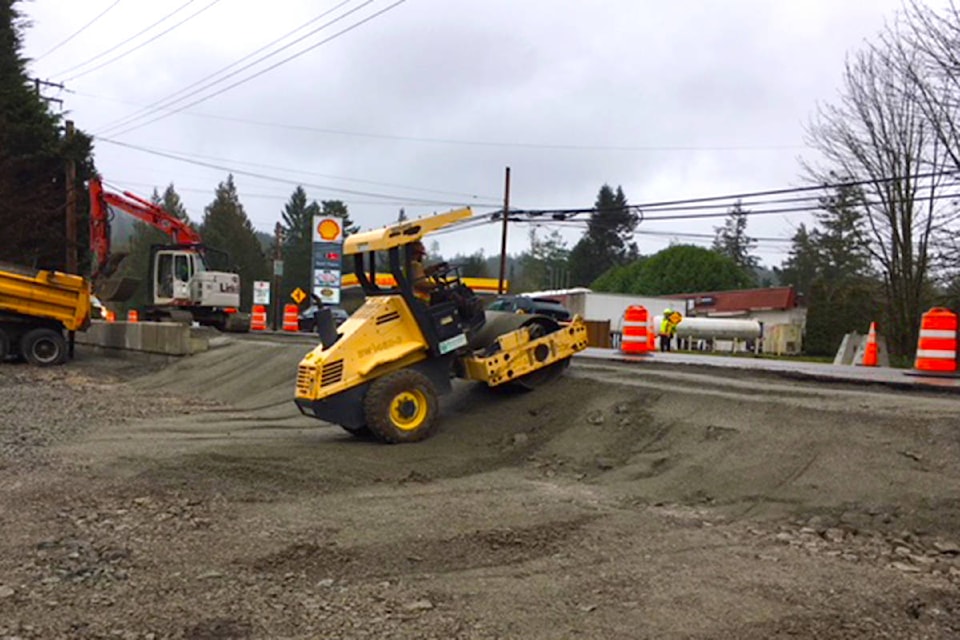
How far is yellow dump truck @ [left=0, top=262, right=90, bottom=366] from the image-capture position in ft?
62.8

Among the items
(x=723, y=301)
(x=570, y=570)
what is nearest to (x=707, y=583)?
(x=570, y=570)

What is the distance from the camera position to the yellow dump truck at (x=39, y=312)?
62.8 feet

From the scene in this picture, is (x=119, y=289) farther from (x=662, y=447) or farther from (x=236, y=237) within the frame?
(x=236, y=237)

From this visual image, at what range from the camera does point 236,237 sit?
85.1 meters

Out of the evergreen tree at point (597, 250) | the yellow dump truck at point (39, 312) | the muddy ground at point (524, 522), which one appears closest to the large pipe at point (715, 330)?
the yellow dump truck at point (39, 312)

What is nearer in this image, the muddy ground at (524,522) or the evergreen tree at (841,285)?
the muddy ground at (524,522)

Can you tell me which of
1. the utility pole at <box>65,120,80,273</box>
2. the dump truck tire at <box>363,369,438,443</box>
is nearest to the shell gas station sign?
the utility pole at <box>65,120,80,273</box>

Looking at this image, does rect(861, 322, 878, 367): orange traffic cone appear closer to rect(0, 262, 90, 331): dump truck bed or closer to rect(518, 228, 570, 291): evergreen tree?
rect(0, 262, 90, 331): dump truck bed

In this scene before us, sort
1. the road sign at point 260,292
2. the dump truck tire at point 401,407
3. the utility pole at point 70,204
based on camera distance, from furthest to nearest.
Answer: the road sign at point 260,292 < the utility pole at point 70,204 < the dump truck tire at point 401,407

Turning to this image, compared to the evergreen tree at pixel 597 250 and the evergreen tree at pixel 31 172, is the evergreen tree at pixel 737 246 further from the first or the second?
the evergreen tree at pixel 31 172

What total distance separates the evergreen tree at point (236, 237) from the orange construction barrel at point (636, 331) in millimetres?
69263

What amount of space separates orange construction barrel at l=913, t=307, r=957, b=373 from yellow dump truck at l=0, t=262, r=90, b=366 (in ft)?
59.5

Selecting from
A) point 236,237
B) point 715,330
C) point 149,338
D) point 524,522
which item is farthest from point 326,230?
point 236,237

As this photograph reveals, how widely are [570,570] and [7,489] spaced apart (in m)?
4.66
